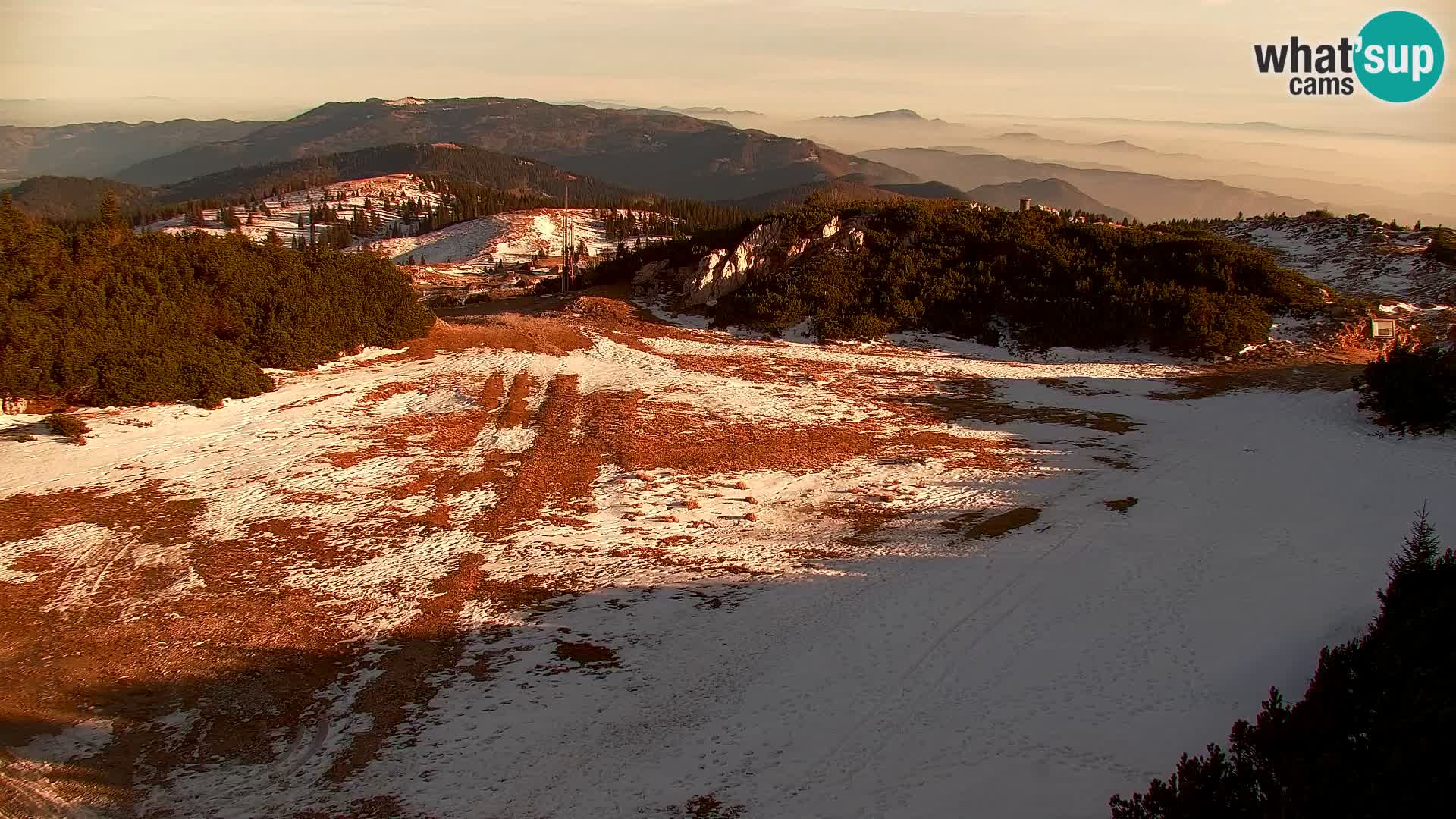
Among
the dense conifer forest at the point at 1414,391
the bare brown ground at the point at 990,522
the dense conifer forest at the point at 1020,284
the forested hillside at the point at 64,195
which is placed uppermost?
the forested hillside at the point at 64,195

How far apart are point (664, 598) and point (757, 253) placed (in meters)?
24.3

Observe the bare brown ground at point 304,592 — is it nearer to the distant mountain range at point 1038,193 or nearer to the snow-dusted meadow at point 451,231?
the snow-dusted meadow at point 451,231

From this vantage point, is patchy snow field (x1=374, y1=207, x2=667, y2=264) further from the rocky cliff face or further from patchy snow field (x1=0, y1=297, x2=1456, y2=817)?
patchy snow field (x1=0, y1=297, x2=1456, y2=817)

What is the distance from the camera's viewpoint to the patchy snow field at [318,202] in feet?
323

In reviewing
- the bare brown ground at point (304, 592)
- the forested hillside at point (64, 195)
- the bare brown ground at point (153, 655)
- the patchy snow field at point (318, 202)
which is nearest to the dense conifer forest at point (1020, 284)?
the bare brown ground at point (304, 592)

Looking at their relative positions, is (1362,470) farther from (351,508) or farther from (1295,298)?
(351,508)

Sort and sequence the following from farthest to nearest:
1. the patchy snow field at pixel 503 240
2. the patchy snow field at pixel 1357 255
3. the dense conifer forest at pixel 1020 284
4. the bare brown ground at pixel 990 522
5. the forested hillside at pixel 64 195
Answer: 1. the forested hillside at pixel 64 195
2. the patchy snow field at pixel 503 240
3. the patchy snow field at pixel 1357 255
4. the dense conifer forest at pixel 1020 284
5. the bare brown ground at pixel 990 522

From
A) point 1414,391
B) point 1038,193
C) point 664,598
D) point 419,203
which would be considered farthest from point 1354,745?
point 1038,193

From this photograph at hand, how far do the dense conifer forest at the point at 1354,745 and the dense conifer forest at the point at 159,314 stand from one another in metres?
19.0

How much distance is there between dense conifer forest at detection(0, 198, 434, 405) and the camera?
1650cm

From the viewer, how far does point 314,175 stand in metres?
182

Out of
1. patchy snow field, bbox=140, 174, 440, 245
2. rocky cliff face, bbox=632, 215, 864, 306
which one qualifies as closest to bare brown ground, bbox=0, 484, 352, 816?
rocky cliff face, bbox=632, 215, 864, 306

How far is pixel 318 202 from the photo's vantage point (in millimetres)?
119125

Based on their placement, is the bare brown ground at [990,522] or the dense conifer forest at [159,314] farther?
the dense conifer forest at [159,314]
